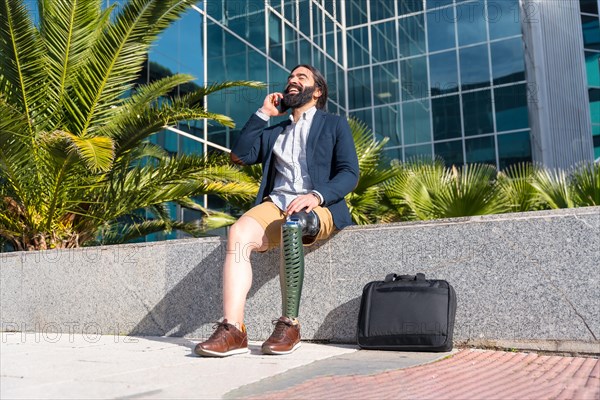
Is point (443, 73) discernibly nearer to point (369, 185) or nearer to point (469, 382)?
point (369, 185)

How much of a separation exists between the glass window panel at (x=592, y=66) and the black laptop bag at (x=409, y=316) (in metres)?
23.6

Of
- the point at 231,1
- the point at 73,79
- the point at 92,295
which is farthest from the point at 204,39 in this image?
the point at 92,295

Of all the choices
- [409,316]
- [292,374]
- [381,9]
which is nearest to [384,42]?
[381,9]

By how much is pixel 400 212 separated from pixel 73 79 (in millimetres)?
4425

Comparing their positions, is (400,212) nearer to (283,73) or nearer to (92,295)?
(92,295)

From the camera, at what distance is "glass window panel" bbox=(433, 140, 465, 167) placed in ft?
68.5

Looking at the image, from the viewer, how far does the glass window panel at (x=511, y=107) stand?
19.9 meters

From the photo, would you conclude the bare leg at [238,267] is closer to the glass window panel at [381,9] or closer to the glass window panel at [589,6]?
the glass window panel at [381,9]

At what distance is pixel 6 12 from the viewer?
18.2 feet

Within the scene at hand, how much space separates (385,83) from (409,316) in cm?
2037

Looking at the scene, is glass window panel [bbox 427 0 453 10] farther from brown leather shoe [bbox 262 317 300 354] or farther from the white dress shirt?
brown leather shoe [bbox 262 317 300 354]

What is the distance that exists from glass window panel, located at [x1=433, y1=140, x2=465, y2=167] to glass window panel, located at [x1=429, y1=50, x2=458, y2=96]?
1.74 m

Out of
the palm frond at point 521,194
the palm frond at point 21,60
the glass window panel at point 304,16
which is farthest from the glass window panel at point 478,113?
the palm frond at point 21,60

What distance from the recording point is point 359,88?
75.6 feet
